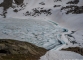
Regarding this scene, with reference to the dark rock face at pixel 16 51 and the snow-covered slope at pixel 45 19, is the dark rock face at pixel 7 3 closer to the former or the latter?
the snow-covered slope at pixel 45 19

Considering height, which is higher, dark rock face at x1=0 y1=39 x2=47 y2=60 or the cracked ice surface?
dark rock face at x1=0 y1=39 x2=47 y2=60

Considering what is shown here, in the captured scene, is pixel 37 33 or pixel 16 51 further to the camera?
pixel 37 33

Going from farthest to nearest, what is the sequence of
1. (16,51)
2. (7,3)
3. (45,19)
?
(7,3)
(45,19)
(16,51)

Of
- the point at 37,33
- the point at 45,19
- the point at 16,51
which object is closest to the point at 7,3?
the point at 45,19

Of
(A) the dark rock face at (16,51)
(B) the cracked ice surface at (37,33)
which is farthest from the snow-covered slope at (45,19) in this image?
(A) the dark rock face at (16,51)

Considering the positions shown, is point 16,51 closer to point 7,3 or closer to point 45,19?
point 45,19

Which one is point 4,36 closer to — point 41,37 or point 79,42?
point 41,37

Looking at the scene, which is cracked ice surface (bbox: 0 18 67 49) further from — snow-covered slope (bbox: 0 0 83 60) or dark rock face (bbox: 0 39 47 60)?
dark rock face (bbox: 0 39 47 60)

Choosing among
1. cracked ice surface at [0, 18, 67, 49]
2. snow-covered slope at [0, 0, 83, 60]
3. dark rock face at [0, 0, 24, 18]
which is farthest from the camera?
dark rock face at [0, 0, 24, 18]

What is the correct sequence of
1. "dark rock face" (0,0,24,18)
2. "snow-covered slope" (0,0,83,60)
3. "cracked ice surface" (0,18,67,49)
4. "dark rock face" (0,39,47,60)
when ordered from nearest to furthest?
1. "dark rock face" (0,39,47,60)
2. "cracked ice surface" (0,18,67,49)
3. "snow-covered slope" (0,0,83,60)
4. "dark rock face" (0,0,24,18)

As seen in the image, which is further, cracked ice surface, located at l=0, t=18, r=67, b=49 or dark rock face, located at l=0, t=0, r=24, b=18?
dark rock face, located at l=0, t=0, r=24, b=18

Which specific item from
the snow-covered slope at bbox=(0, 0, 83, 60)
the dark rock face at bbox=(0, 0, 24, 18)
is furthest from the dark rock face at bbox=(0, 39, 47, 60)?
the dark rock face at bbox=(0, 0, 24, 18)

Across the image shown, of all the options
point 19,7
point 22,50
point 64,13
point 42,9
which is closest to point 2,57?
point 22,50
